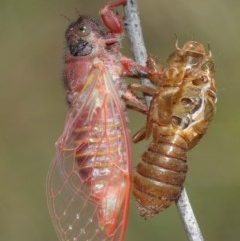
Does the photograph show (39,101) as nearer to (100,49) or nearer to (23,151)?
(23,151)

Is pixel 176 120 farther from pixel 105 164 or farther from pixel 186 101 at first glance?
pixel 105 164

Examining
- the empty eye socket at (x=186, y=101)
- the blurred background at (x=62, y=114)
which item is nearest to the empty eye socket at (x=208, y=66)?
the empty eye socket at (x=186, y=101)

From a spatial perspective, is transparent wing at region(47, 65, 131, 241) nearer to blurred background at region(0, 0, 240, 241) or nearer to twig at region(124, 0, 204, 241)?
twig at region(124, 0, 204, 241)

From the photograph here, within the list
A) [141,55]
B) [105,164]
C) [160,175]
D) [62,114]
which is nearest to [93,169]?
[105,164]

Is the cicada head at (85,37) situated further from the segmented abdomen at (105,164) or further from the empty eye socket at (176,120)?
the empty eye socket at (176,120)

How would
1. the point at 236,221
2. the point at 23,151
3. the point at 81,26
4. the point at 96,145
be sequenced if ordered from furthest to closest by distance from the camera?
the point at 23,151 → the point at 236,221 → the point at 81,26 → the point at 96,145

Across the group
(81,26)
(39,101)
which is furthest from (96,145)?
(39,101)

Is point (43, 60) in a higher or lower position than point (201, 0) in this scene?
lower
